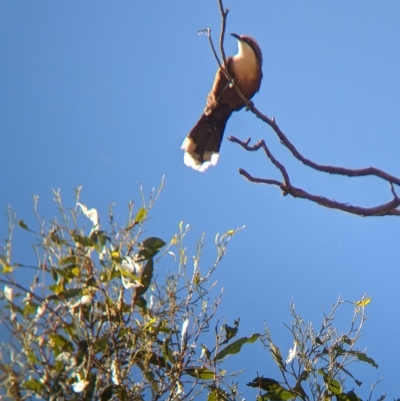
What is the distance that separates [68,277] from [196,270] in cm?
29

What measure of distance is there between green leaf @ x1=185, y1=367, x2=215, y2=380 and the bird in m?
1.37

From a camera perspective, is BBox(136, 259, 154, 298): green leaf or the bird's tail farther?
the bird's tail

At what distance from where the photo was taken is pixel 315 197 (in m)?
1.13

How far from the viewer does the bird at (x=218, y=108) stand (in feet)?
7.65

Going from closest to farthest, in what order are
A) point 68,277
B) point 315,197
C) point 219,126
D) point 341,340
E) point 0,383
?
point 0,383 < point 68,277 < point 315,197 < point 341,340 < point 219,126

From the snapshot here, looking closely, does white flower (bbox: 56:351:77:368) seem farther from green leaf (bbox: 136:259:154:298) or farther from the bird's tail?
the bird's tail

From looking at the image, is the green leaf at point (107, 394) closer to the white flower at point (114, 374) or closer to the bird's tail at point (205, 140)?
the white flower at point (114, 374)

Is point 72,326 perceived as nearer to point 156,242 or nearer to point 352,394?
point 156,242

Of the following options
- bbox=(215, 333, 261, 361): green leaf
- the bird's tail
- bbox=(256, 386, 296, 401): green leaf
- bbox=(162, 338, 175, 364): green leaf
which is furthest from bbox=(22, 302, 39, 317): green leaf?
the bird's tail

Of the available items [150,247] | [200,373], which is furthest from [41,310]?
[200,373]

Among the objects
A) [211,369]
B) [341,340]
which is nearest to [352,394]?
[341,340]

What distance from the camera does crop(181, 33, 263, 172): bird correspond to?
233 centimetres

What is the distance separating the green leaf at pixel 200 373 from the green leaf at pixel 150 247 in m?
0.24

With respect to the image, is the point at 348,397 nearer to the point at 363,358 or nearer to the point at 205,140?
the point at 363,358
